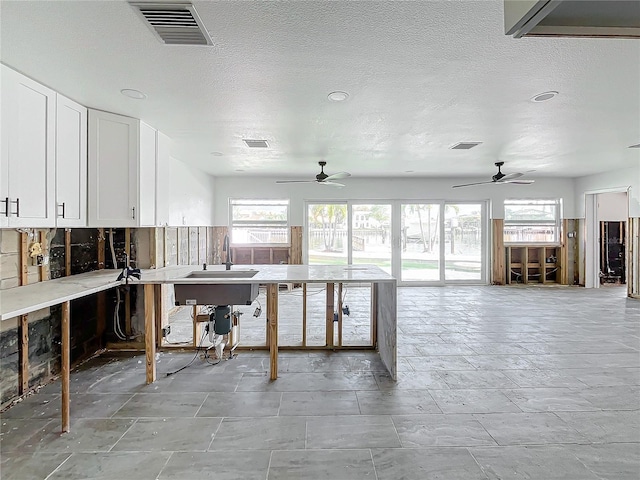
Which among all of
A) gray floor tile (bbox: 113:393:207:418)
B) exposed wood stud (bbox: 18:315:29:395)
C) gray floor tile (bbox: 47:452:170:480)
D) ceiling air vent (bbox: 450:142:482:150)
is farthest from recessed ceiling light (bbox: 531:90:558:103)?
exposed wood stud (bbox: 18:315:29:395)

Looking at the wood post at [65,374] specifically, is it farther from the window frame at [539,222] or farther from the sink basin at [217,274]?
the window frame at [539,222]

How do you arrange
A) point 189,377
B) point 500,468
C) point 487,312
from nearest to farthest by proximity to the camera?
1. point 500,468
2. point 189,377
3. point 487,312

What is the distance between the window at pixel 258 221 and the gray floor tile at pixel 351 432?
19.2 ft

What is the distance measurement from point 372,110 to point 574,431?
2991 millimetres

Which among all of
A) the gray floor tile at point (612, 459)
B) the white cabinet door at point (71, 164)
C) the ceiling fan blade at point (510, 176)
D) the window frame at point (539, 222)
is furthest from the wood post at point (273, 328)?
the window frame at point (539, 222)

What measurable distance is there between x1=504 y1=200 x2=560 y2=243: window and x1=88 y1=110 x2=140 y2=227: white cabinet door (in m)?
7.91

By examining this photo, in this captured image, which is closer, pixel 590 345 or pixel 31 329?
pixel 31 329

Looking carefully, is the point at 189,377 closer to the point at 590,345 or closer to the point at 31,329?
the point at 31,329

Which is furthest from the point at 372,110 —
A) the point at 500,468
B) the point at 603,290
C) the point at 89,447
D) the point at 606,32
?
the point at 603,290

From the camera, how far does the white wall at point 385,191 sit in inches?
313

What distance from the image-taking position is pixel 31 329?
2865mm

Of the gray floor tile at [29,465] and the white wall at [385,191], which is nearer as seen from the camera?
the gray floor tile at [29,465]

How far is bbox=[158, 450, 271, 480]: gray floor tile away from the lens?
192cm

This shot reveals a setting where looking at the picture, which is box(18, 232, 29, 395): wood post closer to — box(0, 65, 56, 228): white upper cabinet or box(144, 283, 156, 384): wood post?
box(0, 65, 56, 228): white upper cabinet
